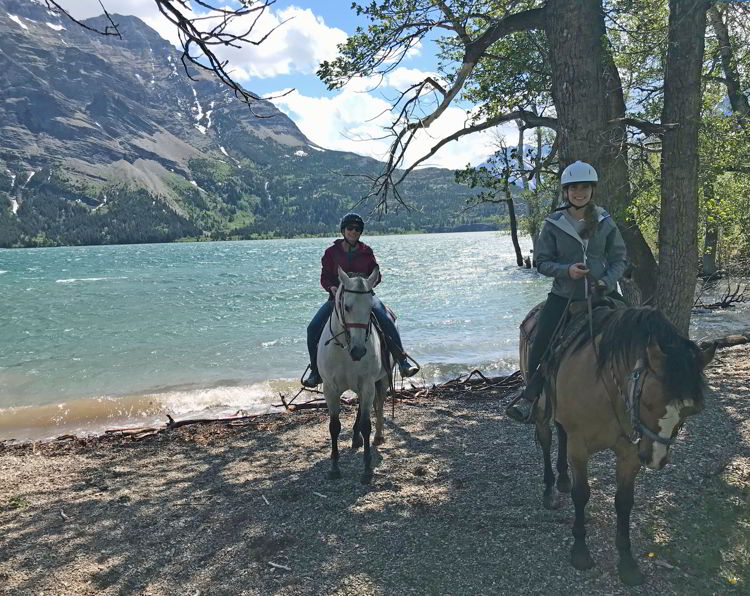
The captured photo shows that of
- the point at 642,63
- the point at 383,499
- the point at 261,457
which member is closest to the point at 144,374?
the point at 261,457

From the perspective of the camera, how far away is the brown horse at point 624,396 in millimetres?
3566

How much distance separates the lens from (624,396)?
13.2 feet

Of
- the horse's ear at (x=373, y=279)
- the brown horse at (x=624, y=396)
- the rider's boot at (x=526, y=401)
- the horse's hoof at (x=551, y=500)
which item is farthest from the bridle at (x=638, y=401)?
the horse's ear at (x=373, y=279)

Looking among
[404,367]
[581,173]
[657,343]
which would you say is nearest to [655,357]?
[657,343]

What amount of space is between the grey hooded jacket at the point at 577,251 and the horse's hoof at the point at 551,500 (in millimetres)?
2313

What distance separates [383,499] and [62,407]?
37.5 ft

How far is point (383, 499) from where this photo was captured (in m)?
6.32

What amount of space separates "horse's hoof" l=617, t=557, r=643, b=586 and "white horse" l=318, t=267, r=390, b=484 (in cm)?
333

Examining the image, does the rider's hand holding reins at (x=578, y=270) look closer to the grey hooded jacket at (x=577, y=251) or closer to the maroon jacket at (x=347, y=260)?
the grey hooded jacket at (x=577, y=251)

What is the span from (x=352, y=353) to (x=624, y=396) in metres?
3.34

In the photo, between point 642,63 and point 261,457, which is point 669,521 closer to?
point 261,457

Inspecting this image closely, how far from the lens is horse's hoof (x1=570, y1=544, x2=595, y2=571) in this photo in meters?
4.55

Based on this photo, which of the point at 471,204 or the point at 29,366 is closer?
the point at 471,204

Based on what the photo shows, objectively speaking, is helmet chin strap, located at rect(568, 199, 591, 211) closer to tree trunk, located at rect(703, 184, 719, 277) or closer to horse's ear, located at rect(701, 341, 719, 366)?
horse's ear, located at rect(701, 341, 719, 366)
